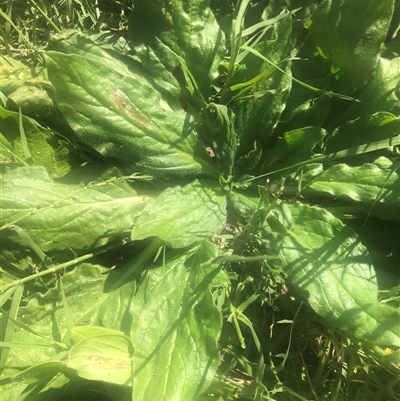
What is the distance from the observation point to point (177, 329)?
150 cm

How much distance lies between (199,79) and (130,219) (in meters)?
0.51

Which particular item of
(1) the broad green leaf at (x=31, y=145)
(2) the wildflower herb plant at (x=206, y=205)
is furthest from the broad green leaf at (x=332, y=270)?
(1) the broad green leaf at (x=31, y=145)

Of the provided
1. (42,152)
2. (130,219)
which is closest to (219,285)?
(130,219)

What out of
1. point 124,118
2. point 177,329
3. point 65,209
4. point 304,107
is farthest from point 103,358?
point 304,107

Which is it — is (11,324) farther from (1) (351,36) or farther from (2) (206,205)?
(1) (351,36)

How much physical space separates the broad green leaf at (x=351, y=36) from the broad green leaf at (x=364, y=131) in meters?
0.11

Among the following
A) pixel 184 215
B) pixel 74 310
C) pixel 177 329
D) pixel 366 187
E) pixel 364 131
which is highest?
pixel 364 131

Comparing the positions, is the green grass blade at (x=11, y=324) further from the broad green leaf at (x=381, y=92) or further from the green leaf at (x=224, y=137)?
Answer: the broad green leaf at (x=381, y=92)

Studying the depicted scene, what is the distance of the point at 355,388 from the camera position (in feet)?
5.61

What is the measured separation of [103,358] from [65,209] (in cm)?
47

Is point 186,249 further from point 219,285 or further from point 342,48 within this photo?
point 342,48

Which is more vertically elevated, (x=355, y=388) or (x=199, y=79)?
(x=199, y=79)

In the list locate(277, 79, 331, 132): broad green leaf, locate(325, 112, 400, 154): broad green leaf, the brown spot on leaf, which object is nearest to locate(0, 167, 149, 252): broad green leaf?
the brown spot on leaf

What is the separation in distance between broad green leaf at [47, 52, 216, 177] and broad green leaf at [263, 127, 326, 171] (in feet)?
0.71
